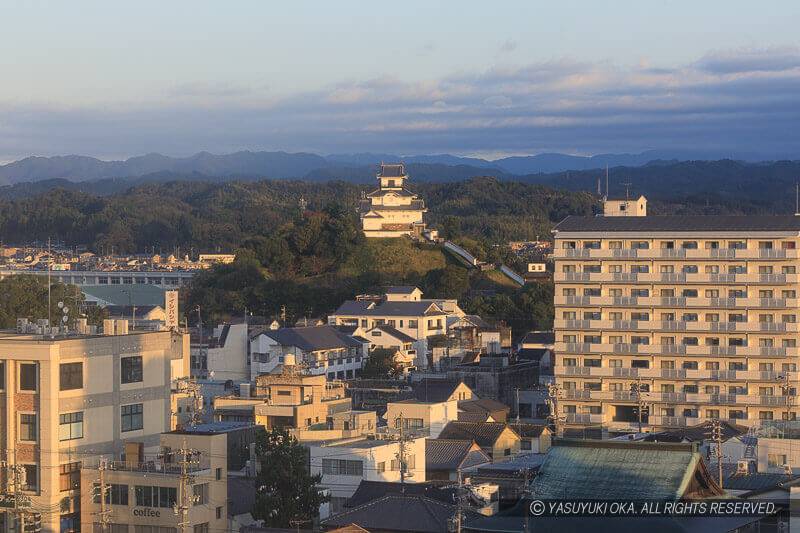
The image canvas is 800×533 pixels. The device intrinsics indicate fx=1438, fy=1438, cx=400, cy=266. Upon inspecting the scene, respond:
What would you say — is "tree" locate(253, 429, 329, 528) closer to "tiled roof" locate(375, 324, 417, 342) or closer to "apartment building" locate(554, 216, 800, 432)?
"apartment building" locate(554, 216, 800, 432)

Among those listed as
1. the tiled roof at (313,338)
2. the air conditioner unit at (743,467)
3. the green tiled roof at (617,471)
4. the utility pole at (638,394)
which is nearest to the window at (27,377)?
the green tiled roof at (617,471)

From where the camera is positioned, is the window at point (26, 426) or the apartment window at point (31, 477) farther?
the window at point (26, 426)

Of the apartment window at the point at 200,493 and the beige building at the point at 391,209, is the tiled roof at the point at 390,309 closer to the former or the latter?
the beige building at the point at 391,209

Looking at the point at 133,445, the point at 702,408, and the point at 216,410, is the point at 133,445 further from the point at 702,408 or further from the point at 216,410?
the point at 702,408

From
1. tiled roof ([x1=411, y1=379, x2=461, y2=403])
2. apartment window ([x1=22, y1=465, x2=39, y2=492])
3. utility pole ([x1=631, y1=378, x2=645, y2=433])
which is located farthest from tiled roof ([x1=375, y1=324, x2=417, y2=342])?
apartment window ([x1=22, y1=465, x2=39, y2=492])

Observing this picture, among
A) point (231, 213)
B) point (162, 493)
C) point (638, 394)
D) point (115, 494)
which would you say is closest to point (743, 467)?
point (162, 493)

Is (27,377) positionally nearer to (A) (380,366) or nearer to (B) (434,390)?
(B) (434,390)
